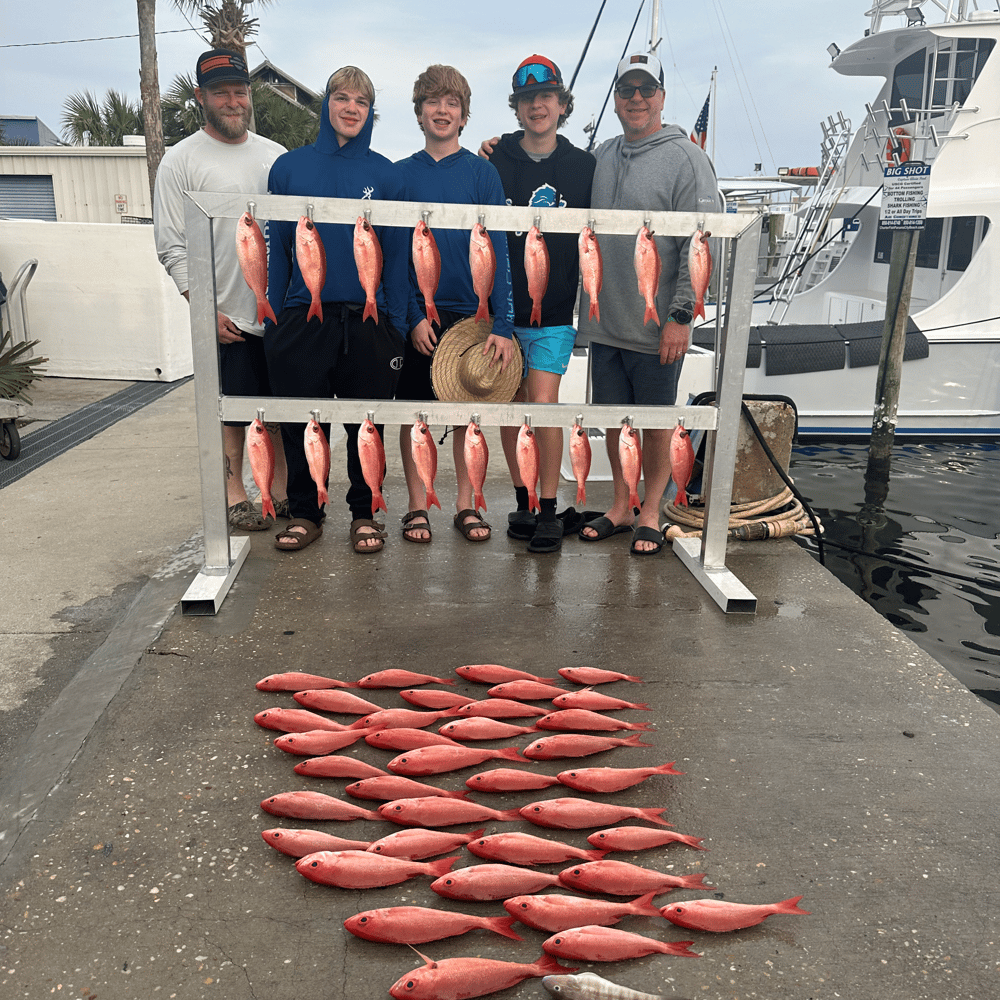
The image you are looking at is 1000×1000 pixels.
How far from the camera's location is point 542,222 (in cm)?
411

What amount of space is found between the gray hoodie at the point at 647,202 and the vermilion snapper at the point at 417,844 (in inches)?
125

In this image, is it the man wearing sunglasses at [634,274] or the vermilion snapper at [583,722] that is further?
the man wearing sunglasses at [634,274]

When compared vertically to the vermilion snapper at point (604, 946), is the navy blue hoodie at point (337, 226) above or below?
above

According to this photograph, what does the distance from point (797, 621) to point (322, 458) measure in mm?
2397

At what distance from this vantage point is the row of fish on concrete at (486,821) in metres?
2.15

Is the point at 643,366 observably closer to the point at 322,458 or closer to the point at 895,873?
the point at 322,458

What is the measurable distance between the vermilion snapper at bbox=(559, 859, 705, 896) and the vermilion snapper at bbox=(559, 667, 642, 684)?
1176mm

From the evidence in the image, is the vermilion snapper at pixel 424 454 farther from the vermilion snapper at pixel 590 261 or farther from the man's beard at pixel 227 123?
the man's beard at pixel 227 123

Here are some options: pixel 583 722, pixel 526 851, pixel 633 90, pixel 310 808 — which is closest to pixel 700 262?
pixel 633 90

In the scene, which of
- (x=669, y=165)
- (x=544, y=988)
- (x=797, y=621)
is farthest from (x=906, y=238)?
(x=544, y=988)

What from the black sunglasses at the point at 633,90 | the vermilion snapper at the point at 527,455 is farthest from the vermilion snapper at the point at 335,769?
the black sunglasses at the point at 633,90

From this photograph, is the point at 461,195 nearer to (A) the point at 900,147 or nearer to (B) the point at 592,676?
(B) the point at 592,676

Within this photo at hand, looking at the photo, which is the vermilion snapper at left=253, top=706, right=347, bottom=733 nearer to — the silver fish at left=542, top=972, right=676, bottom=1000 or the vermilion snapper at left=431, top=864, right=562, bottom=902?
the vermilion snapper at left=431, top=864, right=562, bottom=902

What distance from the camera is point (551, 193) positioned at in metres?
4.81
